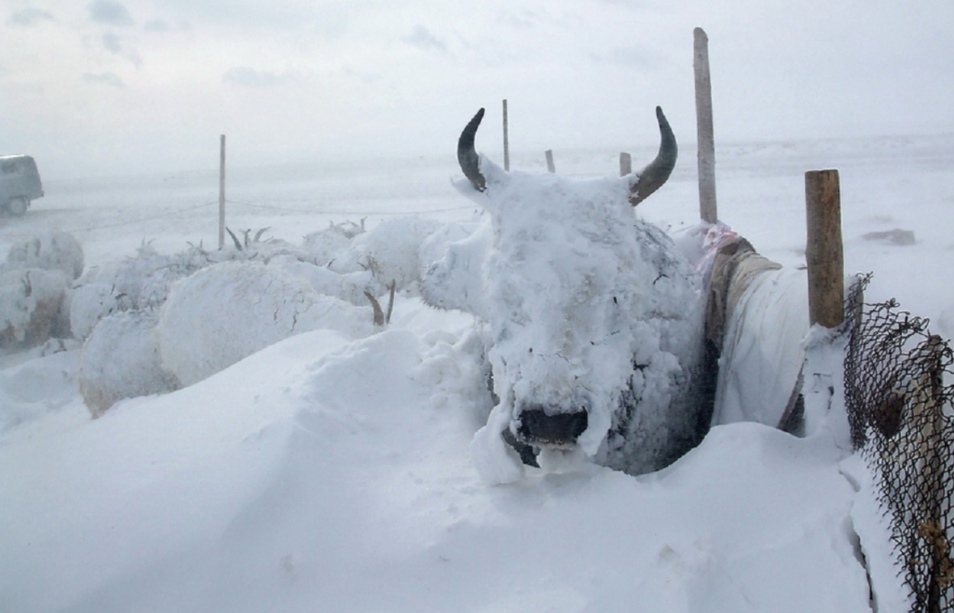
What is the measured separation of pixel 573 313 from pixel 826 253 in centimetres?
114

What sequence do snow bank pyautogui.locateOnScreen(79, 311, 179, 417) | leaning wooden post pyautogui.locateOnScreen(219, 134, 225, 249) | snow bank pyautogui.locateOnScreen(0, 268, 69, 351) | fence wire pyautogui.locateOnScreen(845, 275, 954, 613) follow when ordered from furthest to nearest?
leaning wooden post pyautogui.locateOnScreen(219, 134, 225, 249), snow bank pyautogui.locateOnScreen(0, 268, 69, 351), snow bank pyautogui.locateOnScreen(79, 311, 179, 417), fence wire pyautogui.locateOnScreen(845, 275, 954, 613)

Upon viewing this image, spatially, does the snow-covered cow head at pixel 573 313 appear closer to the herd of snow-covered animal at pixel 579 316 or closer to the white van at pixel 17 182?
the herd of snow-covered animal at pixel 579 316

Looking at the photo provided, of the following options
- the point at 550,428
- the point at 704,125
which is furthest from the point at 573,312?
the point at 704,125

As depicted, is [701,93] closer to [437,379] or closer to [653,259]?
[653,259]

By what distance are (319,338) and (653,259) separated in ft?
7.89

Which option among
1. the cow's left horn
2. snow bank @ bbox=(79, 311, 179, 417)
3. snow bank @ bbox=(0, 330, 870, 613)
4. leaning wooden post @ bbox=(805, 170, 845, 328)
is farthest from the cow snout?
snow bank @ bbox=(79, 311, 179, 417)

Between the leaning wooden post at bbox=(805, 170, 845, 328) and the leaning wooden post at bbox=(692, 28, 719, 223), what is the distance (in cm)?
437

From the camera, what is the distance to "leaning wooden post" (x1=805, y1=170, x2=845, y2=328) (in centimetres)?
298

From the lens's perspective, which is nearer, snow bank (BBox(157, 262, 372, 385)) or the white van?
snow bank (BBox(157, 262, 372, 385))


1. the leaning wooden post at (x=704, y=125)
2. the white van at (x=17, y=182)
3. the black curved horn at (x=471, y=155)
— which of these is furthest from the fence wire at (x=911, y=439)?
the white van at (x=17, y=182)

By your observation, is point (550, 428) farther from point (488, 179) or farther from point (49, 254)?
point (49, 254)

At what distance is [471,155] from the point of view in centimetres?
357

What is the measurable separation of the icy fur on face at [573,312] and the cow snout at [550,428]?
0.03 metres

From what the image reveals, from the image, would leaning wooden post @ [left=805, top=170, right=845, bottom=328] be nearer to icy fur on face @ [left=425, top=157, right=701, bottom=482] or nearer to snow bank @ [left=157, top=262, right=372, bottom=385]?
icy fur on face @ [left=425, top=157, right=701, bottom=482]
